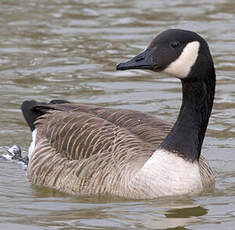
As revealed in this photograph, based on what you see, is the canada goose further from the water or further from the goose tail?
the goose tail

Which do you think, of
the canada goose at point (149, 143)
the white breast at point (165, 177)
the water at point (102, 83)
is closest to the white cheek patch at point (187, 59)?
the canada goose at point (149, 143)

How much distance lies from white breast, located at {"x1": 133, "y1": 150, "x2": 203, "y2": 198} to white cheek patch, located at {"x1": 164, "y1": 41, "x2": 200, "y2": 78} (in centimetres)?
86

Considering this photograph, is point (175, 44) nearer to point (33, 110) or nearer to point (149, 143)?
point (149, 143)

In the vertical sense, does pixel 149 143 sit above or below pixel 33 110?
below

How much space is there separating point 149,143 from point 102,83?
469 centimetres

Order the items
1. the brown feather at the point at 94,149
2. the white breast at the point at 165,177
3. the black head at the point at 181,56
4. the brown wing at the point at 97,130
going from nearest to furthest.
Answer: the black head at the point at 181,56 → the white breast at the point at 165,177 → the brown feather at the point at 94,149 → the brown wing at the point at 97,130

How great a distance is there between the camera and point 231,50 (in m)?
16.7

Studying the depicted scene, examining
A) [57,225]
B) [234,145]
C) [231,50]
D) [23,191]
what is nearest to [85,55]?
[231,50]

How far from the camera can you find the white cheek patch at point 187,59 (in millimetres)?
9648

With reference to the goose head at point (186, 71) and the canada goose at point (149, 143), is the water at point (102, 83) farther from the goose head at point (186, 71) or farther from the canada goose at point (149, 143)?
the goose head at point (186, 71)

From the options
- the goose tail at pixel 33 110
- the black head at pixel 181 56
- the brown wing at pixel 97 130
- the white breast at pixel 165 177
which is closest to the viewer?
the black head at pixel 181 56

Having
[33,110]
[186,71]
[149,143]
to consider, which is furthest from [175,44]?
[33,110]

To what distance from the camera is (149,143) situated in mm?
10250

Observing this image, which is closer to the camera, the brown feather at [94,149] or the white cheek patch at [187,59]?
the white cheek patch at [187,59]
